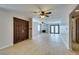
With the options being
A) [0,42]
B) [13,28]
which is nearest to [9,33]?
[13,28]

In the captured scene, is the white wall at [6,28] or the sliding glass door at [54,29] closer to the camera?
the white wall at [6,28]

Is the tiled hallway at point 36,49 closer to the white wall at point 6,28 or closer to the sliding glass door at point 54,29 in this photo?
the white wall at point 6,28

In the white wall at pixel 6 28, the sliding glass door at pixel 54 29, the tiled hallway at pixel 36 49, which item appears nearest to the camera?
the tiled hallway at pixel 36 49

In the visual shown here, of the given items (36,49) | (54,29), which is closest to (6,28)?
(36,49)

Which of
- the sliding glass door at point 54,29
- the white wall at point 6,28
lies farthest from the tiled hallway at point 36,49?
the sliding glass door at point 54,29

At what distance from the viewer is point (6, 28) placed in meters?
6.06

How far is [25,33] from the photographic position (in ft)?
30.9

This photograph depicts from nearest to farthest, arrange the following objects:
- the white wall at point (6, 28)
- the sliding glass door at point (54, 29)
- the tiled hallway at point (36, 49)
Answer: the tiled hallway at point (36, 49) < the white wall at point (6, 28) < the sliding glass door at point (54, 29)

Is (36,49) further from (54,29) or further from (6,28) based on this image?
(54,29)

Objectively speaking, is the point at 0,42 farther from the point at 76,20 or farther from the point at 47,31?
the point at 47,31

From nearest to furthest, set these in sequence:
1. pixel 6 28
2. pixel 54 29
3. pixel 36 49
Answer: pixel 36 49
pixel 6 28
pixel 54 29

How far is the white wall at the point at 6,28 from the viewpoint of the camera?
560cm
